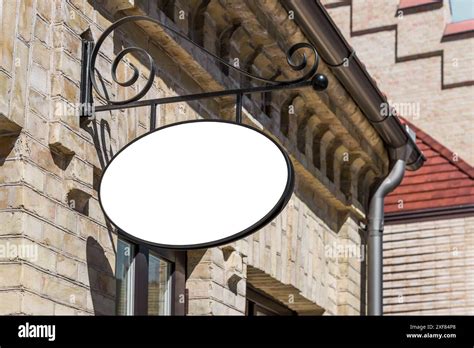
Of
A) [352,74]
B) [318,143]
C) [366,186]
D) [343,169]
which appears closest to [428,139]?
[366,186]

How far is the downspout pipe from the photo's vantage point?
11773mm

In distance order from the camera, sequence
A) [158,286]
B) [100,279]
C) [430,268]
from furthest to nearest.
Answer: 1. [430,268]
2. [158,286]
3. [100,279]

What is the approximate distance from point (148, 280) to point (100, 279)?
1055 millimetres

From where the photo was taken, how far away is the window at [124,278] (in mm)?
7129

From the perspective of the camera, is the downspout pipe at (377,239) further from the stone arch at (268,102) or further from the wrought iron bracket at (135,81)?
the wrought iron bracket at (135,81)

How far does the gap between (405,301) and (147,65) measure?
9.49 metres

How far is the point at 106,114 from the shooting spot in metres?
6.88

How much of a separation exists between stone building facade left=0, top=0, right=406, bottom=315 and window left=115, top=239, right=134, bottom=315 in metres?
0.09

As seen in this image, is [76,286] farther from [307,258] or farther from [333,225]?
[333,225]

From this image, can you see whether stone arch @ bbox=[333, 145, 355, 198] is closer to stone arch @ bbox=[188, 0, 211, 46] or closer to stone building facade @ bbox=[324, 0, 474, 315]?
stone arch @ bbox=[188, 0, 211, 46]

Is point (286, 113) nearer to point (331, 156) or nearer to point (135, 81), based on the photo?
point (331, 156)

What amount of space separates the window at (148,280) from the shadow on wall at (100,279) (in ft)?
1.13

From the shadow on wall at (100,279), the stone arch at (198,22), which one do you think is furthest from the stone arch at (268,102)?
the shadow on wall at (100,279)

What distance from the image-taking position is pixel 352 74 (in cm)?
1024
